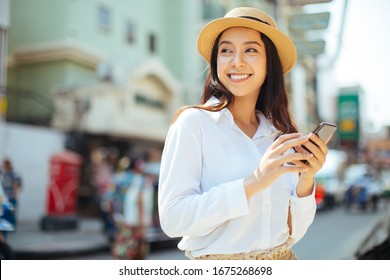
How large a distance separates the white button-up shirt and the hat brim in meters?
0.22

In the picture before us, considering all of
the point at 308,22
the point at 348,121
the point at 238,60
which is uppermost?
the point at 308,22

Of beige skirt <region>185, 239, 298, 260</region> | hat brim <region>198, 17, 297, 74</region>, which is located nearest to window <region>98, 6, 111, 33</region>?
hat brim <region>198, 17, 297, 74</region>

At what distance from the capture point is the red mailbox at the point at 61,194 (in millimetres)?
7973

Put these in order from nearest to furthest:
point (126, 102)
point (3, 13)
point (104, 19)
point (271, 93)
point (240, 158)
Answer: point (240, 158)
point (271, 93)
point (3, 13)
point (126, 102)
point (104, 19)

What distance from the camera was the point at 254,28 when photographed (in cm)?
141

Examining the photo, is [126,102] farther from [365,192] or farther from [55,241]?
[365,192]

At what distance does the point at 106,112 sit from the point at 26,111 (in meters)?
1.68

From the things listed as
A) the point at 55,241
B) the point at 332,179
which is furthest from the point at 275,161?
the point at 332,179

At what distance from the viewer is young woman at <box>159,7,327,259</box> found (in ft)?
4.22

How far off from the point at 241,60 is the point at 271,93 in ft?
0.55

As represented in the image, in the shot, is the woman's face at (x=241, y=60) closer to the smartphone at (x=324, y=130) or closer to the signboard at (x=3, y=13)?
A: the smartphone at (x=324, y=130)

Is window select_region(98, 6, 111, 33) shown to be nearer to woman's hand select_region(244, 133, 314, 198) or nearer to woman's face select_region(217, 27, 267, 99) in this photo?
woman's face select_region(217, 27, 267, 99)
